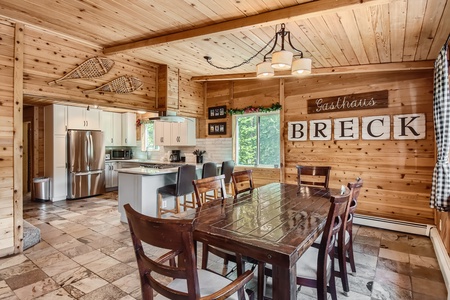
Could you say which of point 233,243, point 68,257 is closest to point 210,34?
point 233,243

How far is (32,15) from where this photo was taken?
2.68 meters

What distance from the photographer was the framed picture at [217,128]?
223 inches

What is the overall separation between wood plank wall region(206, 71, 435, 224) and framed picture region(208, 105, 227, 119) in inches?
53.4

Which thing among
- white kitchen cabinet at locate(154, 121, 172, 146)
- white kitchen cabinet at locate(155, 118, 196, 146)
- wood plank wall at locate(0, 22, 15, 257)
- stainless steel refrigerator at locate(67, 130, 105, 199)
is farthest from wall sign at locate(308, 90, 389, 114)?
stainless steel refrigerator at locate(67, 130, 105, 199)

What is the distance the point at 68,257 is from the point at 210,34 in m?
3.02

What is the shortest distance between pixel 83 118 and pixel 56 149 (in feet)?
3.06

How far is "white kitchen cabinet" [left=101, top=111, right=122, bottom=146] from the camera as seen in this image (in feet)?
22.6

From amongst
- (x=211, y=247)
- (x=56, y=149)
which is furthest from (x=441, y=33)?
(x=56, y=149)

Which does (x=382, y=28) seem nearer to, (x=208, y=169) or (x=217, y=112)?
(x=208, y=169)

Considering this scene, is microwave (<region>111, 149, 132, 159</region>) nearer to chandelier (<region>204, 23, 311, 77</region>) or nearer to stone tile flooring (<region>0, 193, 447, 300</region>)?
stone tile flooring (<region>0, 193, 447, 300</region>)

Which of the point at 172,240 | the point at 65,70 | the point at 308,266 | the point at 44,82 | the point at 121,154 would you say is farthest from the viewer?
the point at 121,154

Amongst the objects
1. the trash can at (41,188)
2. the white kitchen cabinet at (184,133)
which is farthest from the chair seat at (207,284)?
the trash can at (41,188)

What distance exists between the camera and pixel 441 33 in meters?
2.47

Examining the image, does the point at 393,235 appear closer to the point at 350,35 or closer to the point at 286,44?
the point at 350,35
